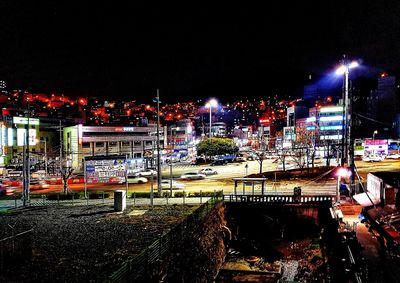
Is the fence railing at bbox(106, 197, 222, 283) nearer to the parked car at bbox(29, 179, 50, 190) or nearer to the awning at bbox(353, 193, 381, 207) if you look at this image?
the awning at bbox(353, 193, 381, 207)

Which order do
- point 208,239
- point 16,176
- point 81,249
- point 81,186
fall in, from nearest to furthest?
1. point 81,249
2. point 208,239
3. point 81,186
4. point 16,176

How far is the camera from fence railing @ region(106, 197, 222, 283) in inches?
460

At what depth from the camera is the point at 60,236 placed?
67.7 ft

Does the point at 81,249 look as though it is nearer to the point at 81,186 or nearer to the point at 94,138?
the point at 81,186

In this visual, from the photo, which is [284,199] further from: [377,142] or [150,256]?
[377,142]

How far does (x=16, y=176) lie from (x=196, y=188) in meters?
31.9

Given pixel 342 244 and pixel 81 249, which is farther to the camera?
pixel 81 249

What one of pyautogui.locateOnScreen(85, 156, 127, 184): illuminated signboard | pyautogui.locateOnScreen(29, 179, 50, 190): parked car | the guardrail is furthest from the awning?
pyautogui.locateOnScreen(29, 179, 50, 190): parked car

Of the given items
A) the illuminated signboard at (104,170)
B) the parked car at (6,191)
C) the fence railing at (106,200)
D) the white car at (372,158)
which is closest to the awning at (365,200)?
the fence railing at (106,200)

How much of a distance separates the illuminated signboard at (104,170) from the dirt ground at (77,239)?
3.14 m

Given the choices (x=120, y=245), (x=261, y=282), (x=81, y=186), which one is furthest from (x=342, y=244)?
(x=81, y=186)

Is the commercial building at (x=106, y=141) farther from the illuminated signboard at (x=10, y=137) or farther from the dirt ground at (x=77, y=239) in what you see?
the dirt ground at (x=77, y=239)

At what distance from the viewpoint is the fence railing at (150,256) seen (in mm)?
11688

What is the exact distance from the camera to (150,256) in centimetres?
1409
